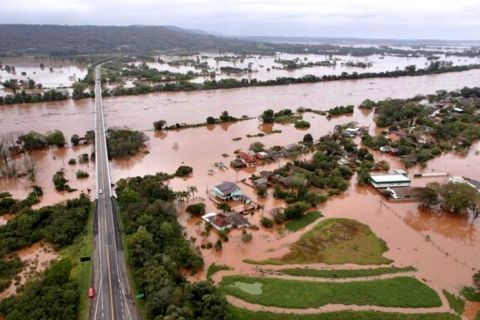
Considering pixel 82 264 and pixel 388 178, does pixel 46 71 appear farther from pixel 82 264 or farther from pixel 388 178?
pixel 388 178

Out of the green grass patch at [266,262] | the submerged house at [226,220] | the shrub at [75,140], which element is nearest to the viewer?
the green grass patch at [266,262]

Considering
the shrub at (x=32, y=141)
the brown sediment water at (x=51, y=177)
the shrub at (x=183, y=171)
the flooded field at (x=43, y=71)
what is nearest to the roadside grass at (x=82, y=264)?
the brown sediment water at (x=51, y=177)

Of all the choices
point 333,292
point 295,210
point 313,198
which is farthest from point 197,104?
point 333,292

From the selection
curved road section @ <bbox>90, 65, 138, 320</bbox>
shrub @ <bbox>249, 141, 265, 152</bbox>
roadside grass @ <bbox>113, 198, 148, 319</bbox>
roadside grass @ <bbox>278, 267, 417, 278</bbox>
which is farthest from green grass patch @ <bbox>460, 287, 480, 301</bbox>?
shrub @ <bbox>249, 141, 265, 152</bbox>

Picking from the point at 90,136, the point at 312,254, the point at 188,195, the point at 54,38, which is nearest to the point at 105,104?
the point at 90,136

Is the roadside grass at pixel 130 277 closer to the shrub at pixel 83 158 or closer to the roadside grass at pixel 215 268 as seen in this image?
the roadside grass at pixel 215 268

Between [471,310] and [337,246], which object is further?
[337,246]
